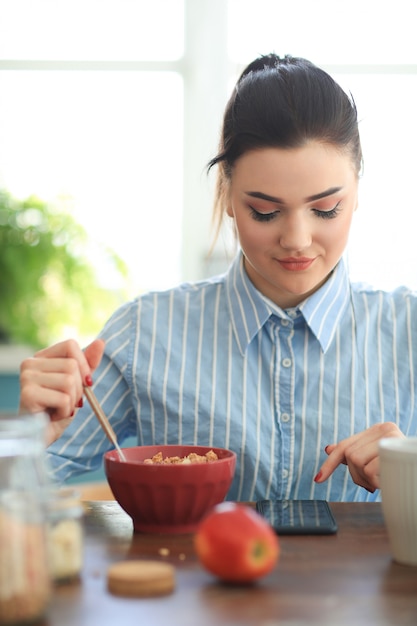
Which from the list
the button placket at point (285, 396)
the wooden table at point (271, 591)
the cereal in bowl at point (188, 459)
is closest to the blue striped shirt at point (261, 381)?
the button placket at point (285, 396)

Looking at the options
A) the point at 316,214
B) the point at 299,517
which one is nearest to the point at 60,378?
the point at 299,517

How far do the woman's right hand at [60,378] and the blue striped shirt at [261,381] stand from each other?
337 mm

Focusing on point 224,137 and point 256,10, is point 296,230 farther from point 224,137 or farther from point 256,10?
point 256,10

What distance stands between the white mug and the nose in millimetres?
495

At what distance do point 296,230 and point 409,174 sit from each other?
1.89 meters

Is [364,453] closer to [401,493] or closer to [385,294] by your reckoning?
[401,493]

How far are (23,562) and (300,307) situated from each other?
935 millimetres

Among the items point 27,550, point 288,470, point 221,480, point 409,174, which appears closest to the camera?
point 27,550

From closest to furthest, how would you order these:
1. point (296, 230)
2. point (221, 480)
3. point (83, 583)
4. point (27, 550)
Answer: point (27, 550), point (83, 583), point (221, 480), point (296, 230)

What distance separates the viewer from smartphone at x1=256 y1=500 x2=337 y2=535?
3.68 feet

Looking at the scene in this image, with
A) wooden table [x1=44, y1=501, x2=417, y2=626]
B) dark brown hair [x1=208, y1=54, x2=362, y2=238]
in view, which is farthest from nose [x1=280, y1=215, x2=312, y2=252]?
wooden table [x1=44, y1=501, x2=417, y2=626]

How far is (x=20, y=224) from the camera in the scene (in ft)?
10.5

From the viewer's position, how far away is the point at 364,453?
127 cm

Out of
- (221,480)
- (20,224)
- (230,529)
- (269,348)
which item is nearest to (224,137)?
(269,348)
